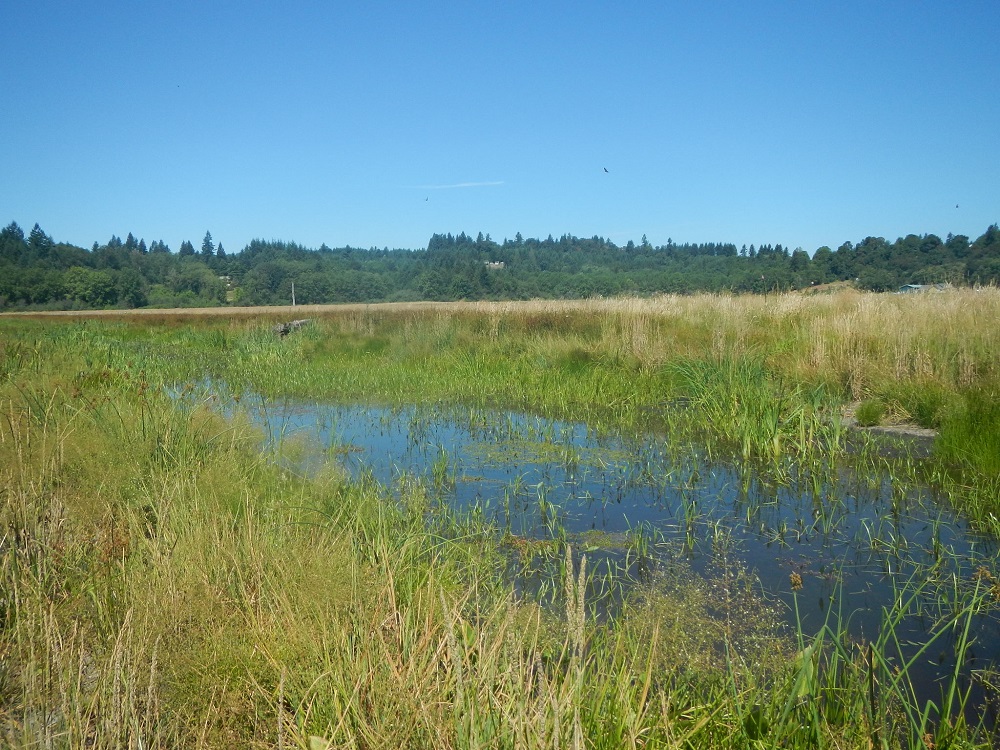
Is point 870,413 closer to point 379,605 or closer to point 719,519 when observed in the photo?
point 719,519

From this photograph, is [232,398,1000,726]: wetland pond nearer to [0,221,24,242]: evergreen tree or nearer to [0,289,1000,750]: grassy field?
[0,289,1000,750]: grassy field

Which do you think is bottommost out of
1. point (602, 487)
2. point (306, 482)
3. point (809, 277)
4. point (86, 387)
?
point (602, 487)

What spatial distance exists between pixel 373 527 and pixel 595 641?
1.49 metres

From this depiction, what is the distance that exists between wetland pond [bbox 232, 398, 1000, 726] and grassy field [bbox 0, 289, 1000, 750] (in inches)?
5.5

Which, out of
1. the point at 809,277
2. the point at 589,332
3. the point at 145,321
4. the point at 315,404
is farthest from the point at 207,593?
the point at 145,321

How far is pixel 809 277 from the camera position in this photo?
21891mm

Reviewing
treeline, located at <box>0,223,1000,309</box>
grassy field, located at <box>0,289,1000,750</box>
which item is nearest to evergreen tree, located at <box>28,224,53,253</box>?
treeline, located at <box>0,223,1000,309</box>

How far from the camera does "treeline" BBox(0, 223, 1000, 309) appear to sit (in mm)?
24109

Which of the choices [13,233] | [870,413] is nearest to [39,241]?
[13,233]

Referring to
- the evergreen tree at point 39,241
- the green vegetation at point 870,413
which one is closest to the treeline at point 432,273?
the evergreen tree at point 39,241

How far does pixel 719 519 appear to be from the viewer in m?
4.86

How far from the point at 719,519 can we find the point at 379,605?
3093 millimetres

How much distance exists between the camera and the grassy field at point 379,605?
1.93m

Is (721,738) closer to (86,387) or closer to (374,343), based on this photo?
(86,387)
